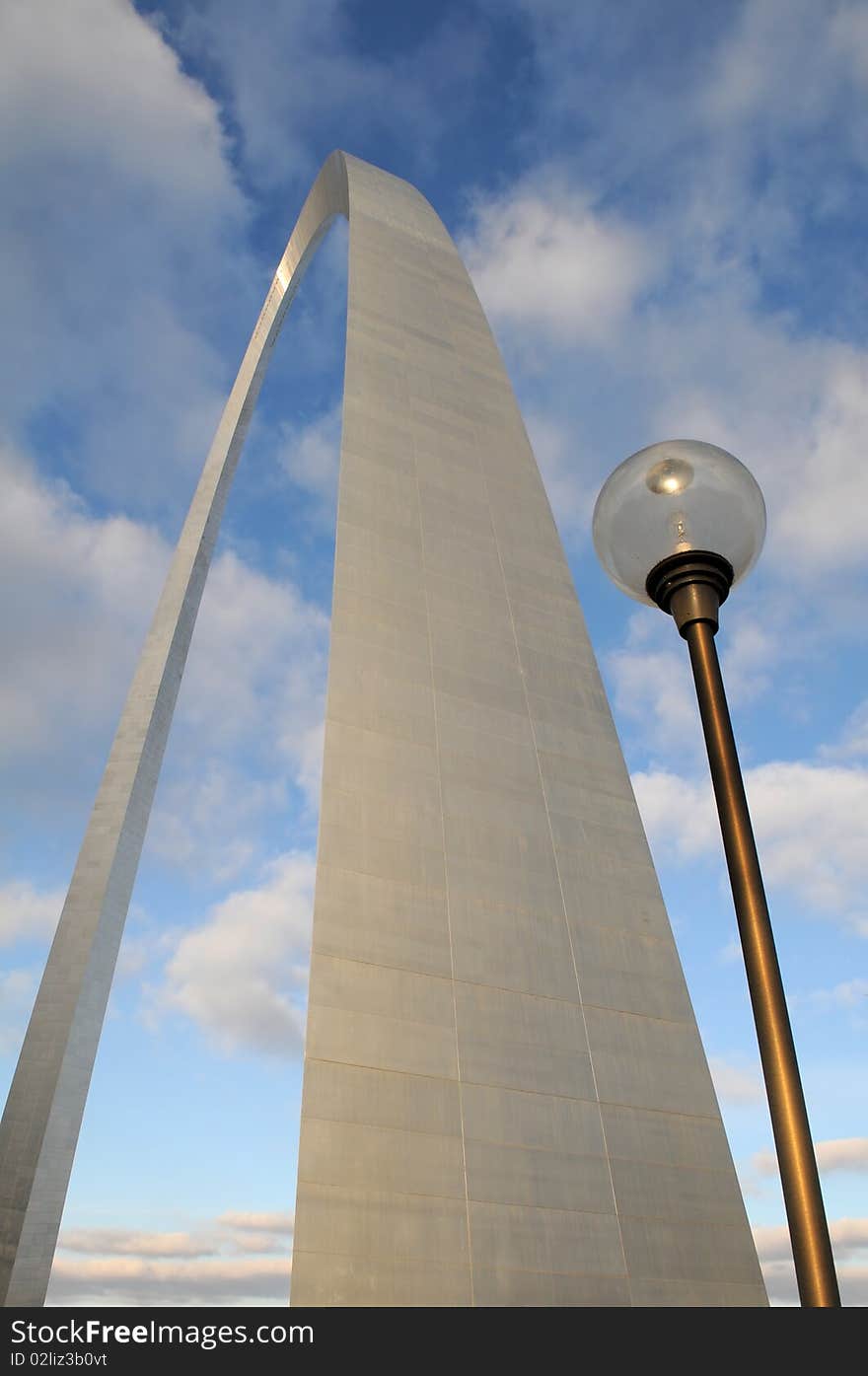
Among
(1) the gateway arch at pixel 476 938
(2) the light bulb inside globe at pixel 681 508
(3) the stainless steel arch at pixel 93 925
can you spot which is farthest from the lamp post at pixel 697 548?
(3) the stainless steel arch at pixel 93 925

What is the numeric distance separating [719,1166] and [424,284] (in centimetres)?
1196

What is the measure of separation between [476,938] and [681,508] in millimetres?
4410

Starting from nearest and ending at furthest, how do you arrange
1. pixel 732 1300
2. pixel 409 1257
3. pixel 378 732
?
pixel 409 1257
pixel 732 1300
pixel 378 732

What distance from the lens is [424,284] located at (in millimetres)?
13922

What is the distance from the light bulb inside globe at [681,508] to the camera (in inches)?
148

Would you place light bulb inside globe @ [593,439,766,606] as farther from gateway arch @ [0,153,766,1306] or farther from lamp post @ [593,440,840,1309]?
gateway arch @ [0,153,766,1306]

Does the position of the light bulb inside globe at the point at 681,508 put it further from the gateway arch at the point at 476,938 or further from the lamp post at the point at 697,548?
the gateway arch at the point at 476,938

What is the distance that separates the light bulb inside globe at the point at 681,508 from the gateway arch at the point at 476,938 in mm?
3900

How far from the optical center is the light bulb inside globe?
377 cm

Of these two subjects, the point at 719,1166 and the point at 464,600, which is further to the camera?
the point at 464,600

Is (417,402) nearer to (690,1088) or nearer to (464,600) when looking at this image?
(464,600)

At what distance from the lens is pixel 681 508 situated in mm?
3785

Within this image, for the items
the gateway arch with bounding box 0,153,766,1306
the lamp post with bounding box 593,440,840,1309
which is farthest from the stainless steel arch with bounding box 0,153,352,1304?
the lamp post with bounding box 593,440,840,1309

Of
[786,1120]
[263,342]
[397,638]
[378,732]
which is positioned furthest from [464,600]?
[263,342]
